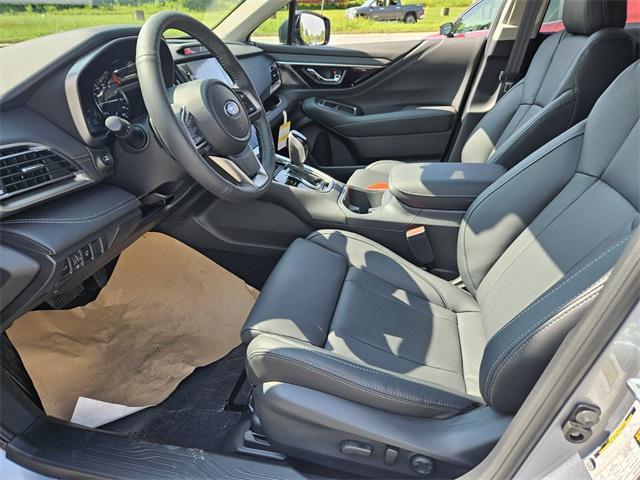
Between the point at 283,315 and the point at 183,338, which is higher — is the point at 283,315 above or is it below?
above

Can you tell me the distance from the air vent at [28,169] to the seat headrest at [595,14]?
1525 millimetres

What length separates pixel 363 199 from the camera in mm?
1793

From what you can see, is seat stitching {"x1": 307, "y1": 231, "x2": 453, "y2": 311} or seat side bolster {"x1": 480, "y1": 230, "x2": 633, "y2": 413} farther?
seat stitching {"x1": 307, "y1": 231, "x2": 453, "y2": 311}

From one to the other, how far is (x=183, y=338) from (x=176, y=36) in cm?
117

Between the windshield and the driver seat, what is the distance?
786 mm

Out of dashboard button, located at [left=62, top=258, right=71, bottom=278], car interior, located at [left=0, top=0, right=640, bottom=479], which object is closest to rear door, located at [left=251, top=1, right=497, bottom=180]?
car interior, located at [left=0, top=0, right=640, bottom=479]

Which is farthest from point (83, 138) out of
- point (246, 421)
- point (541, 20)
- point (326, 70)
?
point (541, 20)

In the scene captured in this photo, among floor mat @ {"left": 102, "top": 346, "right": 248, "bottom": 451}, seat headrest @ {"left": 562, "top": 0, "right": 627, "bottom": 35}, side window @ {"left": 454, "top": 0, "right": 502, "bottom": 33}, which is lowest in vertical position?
floor mat @ {"left": 102, "top": 346, "right": 248, "bottom": 451}

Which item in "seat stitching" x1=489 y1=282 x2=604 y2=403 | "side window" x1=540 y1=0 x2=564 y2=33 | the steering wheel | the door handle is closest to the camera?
"seat stitching" x1=489 y1=282 x2=604 y2=403

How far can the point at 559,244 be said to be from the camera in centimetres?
103

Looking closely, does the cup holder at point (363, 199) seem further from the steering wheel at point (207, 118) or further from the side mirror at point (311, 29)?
the side mirror at point (311, 29)

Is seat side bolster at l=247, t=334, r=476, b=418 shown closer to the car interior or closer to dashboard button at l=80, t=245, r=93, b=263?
the car interior

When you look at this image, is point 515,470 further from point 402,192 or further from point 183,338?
point 183,338

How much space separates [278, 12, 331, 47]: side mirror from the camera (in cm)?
264
